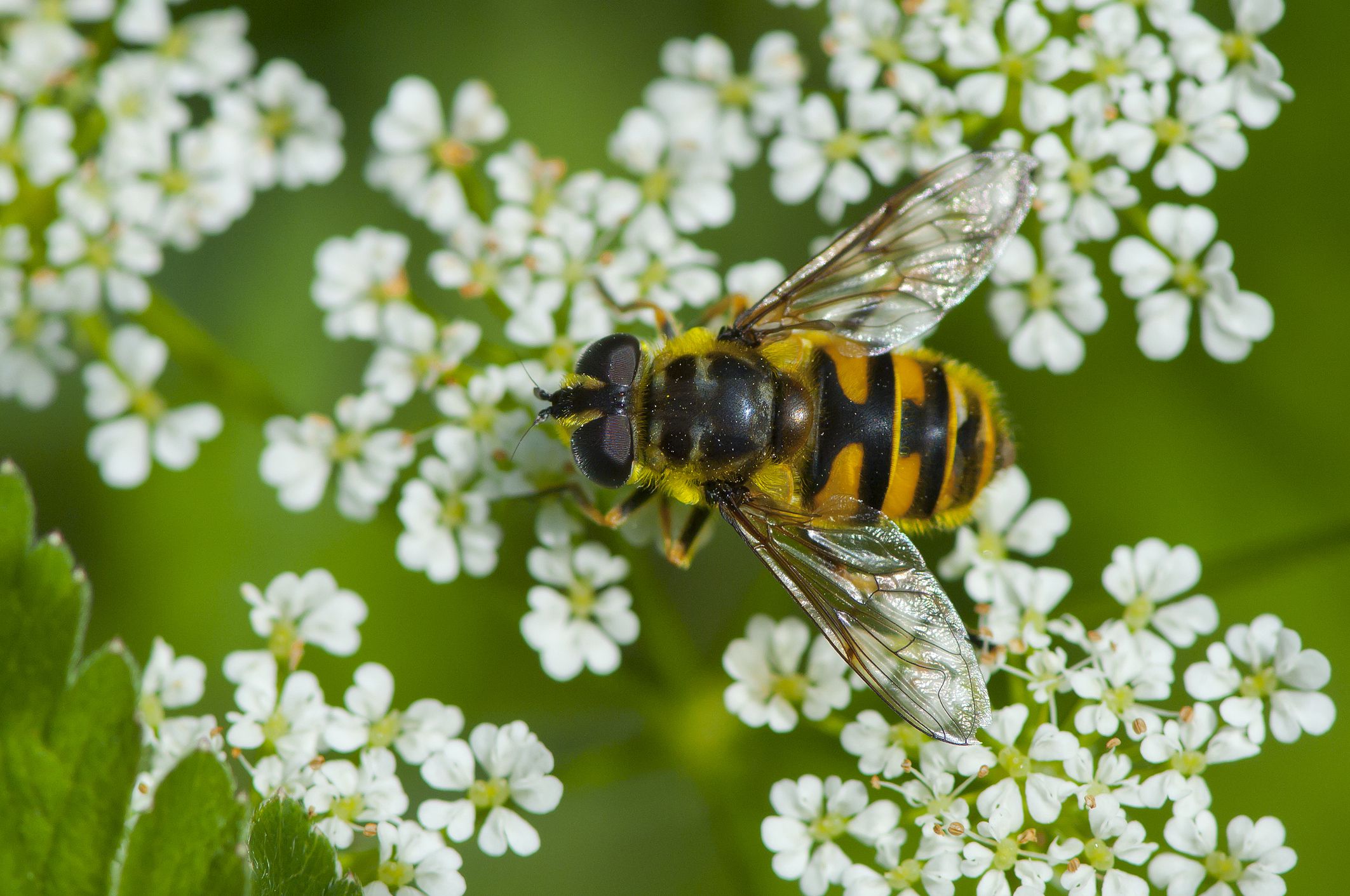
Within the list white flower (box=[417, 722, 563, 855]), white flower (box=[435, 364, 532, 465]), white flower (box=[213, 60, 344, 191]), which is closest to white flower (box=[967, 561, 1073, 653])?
white flower (box=[417, 722, 563, 855])

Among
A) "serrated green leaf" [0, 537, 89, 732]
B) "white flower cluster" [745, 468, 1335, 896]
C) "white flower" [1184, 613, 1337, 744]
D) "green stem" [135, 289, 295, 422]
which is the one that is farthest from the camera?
"green stem" [135, 289, 295, 422]

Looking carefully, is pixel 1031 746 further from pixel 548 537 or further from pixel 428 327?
pixel 428 327

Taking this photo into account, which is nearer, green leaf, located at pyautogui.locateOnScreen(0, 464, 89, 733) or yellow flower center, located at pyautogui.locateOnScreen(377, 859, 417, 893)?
green leaf, located at pyautogui.locateOnScreen(0, 464, 89, 733)

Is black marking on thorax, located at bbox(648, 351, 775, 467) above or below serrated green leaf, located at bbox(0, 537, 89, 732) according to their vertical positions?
below

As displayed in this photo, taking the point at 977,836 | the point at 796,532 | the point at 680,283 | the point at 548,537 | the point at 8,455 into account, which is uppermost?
the point at 8,455

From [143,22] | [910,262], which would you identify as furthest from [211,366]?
[910,262]

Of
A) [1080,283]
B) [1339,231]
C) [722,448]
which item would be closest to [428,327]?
[722,448]

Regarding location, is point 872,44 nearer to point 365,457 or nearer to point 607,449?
point 607,449

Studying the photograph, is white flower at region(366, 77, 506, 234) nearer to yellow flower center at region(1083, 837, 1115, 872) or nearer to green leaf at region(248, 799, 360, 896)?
green leaf at region(248, 799, 360, 896)
